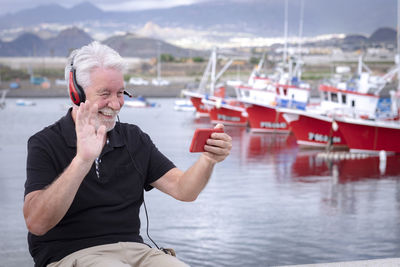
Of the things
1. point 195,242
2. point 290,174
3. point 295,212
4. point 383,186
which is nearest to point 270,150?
point 290,174

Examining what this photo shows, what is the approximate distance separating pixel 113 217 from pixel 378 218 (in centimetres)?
743

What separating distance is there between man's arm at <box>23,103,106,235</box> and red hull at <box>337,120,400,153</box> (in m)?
17.2

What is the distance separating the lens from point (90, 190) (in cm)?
250

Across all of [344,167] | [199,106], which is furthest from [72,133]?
[199,106]

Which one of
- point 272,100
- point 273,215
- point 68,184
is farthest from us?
point 272,100

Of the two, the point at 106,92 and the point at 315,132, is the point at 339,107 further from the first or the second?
the point at 106,92

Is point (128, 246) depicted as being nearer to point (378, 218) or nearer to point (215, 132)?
point (215, 132)

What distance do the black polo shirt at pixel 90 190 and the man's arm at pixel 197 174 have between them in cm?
15

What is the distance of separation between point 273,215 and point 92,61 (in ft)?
23.8

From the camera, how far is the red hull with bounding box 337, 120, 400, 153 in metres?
19.1

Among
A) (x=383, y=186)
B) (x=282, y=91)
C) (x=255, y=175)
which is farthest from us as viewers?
(x=282, y=91)

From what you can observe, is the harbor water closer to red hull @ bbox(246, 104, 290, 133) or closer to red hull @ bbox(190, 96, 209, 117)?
red hull @ bbox(246, 104, 290, 133)

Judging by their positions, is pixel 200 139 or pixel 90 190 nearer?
pixel 200 139

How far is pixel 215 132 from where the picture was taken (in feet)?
7.90
